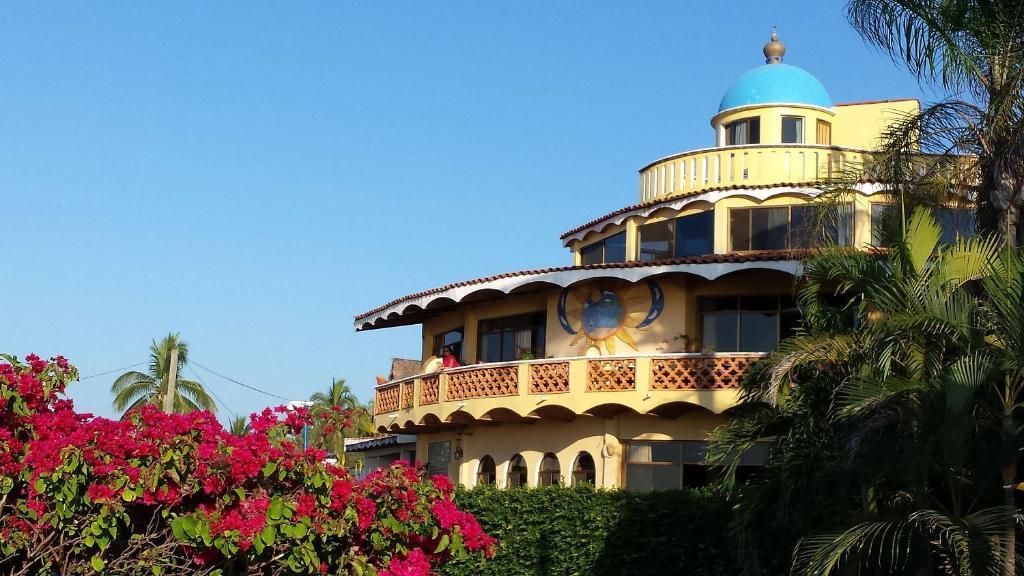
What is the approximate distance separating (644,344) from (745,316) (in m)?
2.54

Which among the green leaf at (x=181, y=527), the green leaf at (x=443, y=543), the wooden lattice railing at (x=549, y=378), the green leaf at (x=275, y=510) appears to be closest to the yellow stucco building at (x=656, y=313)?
the wooden lattice railing at (x=549, y=378)

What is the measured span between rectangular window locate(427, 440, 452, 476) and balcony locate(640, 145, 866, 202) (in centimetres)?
1004

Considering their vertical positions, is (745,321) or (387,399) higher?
(745,321)

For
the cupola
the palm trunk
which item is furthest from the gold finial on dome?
the palm trunk

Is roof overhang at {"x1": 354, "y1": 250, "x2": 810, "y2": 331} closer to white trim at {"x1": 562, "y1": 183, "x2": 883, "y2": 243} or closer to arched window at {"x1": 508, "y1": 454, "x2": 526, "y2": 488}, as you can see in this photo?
white trim at {"x1": 562, "y1": 183, "x2": 883, "y2": 243}

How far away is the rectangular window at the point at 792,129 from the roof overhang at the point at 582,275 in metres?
7.35

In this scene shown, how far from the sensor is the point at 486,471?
35625mm

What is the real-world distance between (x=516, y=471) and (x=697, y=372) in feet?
23.4

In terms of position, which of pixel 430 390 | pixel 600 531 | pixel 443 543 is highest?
pixel 430 390

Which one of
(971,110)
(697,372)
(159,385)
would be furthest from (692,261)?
(159,385)

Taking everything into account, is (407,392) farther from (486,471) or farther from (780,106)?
(780,106)

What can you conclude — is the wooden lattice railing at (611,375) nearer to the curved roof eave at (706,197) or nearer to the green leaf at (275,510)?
the curved roof eave at (706,197)

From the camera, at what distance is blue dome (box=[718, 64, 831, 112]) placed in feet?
119

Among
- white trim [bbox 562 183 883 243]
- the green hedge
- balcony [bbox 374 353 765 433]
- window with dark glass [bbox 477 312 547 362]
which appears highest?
white trim [bbox 562 183 883 243]
